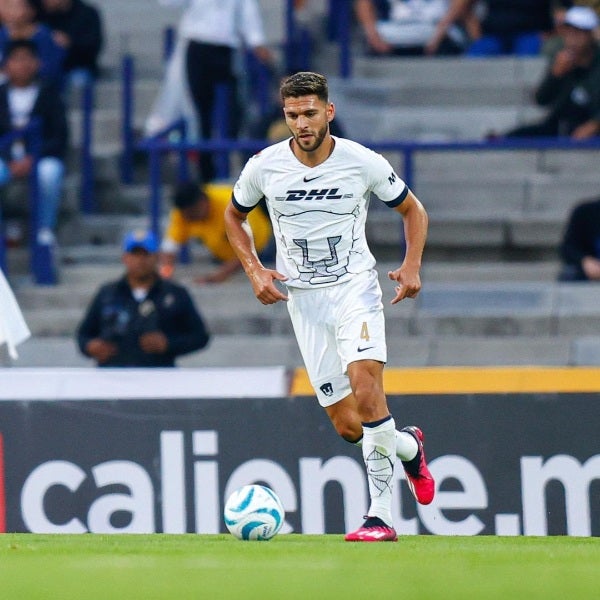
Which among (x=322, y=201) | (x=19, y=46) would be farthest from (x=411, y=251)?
(x=19, y=46)

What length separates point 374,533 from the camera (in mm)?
8414

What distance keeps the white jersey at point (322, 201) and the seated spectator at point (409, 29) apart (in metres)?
6.94

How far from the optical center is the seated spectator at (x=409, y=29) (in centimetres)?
1542

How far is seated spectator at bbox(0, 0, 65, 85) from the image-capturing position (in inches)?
580

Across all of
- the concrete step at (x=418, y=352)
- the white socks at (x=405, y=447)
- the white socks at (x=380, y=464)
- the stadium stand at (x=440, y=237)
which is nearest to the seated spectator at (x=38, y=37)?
the stadium stand at (x=440, y=237)

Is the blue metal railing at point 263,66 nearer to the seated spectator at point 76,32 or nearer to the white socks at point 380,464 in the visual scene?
the seated spectator at point 76,32

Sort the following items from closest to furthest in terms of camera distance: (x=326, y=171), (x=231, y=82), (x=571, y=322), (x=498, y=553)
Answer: (x=498, y=553) → (x=326, y=171) → (x=571, y=322) → (x=231, y=82)

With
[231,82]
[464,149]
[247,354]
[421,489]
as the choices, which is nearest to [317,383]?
[421,489]

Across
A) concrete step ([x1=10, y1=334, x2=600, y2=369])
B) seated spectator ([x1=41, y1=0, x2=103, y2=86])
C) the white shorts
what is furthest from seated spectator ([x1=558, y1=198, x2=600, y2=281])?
seated spectator ([x1=41, y1=0, x2=103, y2=86])

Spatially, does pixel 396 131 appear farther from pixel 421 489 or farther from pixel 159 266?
pixel 421 489

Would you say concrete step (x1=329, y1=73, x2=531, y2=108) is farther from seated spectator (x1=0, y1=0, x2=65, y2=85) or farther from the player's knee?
the player's knee

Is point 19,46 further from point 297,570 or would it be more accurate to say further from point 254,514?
point 297,570

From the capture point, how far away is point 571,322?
41.3ft

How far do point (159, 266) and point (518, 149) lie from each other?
2899mm
